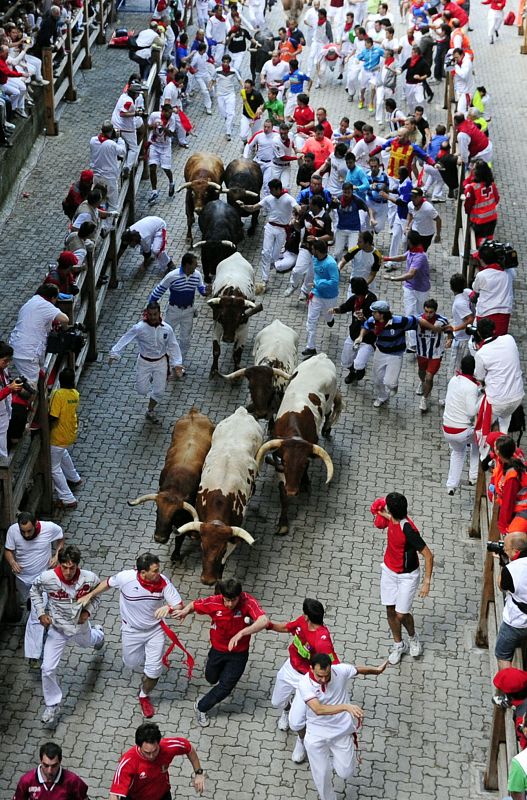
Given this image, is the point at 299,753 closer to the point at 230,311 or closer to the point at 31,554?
the point at 31,554

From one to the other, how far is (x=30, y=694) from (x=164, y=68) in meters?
18.6

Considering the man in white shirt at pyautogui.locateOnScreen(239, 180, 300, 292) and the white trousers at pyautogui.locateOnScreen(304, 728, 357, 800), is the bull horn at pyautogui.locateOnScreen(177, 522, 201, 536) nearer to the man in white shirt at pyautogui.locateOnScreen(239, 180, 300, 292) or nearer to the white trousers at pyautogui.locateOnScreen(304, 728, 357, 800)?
the white trousers at pyautogui.locateOnScreen(304, 728, 357, 800)

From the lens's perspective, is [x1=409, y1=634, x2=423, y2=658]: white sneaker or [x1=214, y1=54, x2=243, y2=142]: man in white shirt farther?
[x1=214, y1=54, x2=243, y2=142]: man in white shirt

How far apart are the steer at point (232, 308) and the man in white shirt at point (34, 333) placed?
293cm

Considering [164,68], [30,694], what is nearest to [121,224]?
[164,68]

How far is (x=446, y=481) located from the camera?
16.5m

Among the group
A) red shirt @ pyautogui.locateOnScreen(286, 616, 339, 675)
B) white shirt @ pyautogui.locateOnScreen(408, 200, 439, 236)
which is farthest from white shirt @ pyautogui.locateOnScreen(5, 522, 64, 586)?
white shirt @ pyautogui.locateOnScreen(408, 200, 439, 236)

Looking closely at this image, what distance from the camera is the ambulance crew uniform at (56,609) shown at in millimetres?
12273

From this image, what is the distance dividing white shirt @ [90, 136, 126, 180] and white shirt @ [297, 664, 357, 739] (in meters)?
12.4

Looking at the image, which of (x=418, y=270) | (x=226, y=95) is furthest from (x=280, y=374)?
(x=226, y=95)

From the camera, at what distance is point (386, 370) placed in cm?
1747

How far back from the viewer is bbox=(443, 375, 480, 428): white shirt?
15273 millimetres

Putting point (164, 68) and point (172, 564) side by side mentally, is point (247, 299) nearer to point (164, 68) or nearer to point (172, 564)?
point (172, 564)

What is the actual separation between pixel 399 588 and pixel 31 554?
12.3ft
